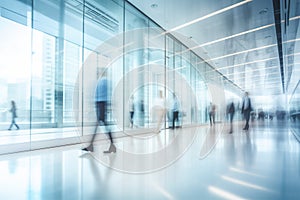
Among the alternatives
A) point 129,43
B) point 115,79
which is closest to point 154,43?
point 129,43

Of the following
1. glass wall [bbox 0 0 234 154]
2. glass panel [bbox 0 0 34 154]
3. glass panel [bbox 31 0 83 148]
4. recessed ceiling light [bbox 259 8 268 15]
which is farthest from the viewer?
recessed ceiling light [bbox 259 8 268 15]

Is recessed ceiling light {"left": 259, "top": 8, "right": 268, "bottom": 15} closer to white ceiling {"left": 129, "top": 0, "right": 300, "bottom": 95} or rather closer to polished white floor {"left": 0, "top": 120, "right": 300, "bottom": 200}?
white ceiling {"left": 129, "top": 0, "right": 300, "bottom": 95}

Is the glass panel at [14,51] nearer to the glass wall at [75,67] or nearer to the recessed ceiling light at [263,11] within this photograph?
the glass wall at [75,67]

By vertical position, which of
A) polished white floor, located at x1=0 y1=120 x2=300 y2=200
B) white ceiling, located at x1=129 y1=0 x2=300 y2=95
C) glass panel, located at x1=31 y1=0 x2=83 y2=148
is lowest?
polished white floor, located at x1=0 y1=120 x2=300 y2=200

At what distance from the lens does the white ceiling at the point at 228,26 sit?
18.7ft

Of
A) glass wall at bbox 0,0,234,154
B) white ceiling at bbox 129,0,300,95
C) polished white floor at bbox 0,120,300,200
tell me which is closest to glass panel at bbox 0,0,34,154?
glass wall at bbox 0,0,234,154

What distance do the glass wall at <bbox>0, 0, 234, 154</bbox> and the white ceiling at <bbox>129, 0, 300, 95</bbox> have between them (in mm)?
879

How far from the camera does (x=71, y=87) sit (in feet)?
19.0

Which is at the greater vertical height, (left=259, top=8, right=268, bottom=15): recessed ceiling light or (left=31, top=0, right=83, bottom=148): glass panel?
(left=259, top=8, right=268, bottom=15): recessed ceiling light

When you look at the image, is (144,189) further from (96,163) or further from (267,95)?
(267,95)

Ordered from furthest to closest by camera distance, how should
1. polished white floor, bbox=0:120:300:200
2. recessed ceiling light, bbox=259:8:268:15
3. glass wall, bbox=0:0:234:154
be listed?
recessed ceiling light, bbox=259:8:268:15
glass wall, bbox=0:0:234:154
polished white floor, bbox=0:120:300:200

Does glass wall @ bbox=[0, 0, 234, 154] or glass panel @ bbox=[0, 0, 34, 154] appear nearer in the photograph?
glass panel @ bbox=[0, 0, 34, 154]

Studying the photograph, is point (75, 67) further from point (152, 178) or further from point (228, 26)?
point (228, 26)

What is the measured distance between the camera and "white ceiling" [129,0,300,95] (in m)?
5.70
